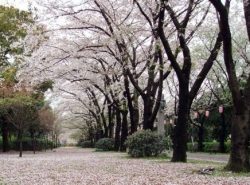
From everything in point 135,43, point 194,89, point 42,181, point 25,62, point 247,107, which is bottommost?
point 42,181

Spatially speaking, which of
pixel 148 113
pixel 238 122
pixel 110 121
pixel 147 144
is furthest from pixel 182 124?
pixel 110 121

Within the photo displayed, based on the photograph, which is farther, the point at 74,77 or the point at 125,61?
the point at 74,77

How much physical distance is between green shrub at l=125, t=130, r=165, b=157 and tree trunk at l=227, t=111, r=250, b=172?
9.46m

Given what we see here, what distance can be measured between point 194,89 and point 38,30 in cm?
696

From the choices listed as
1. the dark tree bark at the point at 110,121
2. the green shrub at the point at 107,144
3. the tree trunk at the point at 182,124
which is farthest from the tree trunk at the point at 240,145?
the dark tree bark at the point at 110,121

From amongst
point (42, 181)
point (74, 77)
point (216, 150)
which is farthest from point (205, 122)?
point (42, 181)

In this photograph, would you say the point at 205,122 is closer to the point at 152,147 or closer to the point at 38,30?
the point at 152,147

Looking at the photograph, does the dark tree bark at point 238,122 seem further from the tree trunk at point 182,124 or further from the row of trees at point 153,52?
the tree trunk at point 182,124

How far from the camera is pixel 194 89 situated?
56.2ft

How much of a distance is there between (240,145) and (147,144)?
32.5ft

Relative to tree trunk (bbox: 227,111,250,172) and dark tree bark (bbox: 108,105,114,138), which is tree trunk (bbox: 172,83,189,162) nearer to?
tree trunk (bbox: 227,111,250,172)

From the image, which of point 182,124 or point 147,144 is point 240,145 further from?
point 147,144

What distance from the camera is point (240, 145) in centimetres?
1224

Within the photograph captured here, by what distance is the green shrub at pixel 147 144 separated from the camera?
71.3 ft
